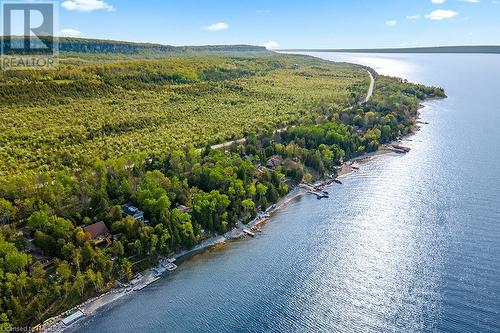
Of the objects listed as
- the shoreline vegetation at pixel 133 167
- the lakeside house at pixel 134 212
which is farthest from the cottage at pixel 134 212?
the shoreline vegetation at pixel 133 167

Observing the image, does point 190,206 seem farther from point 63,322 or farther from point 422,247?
point 422,247

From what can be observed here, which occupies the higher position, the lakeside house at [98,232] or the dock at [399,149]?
the dock at [399,149]

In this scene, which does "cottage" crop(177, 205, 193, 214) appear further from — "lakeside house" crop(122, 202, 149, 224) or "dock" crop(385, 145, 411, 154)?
"dock" crop(385, 145, 411, 154)

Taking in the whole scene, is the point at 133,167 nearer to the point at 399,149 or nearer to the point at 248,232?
the point at 248,232

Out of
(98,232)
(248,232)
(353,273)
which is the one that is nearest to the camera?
(353,273)

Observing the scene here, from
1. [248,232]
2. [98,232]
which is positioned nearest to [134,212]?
[98,232]

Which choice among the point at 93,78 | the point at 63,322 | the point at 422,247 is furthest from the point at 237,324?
the point at 93,78

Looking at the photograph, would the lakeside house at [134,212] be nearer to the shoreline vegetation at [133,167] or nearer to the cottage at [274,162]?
the shoreline vegetation at [133,167]
